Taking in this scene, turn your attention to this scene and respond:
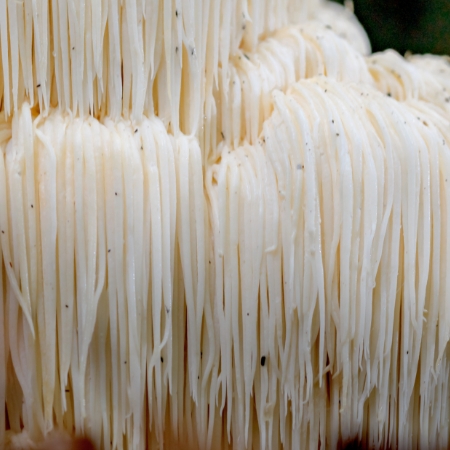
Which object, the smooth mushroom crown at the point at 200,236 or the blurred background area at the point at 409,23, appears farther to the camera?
the blurred background area at the point at 409,23

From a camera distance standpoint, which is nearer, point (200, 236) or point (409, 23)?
point (200, 236)

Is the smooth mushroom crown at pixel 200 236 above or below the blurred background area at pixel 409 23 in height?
below

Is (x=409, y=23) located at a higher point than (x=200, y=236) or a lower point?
higher

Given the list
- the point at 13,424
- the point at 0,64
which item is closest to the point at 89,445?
the point at 13,424

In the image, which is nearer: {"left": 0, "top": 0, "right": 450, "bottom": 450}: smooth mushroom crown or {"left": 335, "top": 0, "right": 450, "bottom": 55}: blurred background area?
{"left": 0, "top": 0, "right": 450, "bottom": 450}: smooth mushroom crown

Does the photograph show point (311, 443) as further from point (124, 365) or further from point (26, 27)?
point (26, 27)
